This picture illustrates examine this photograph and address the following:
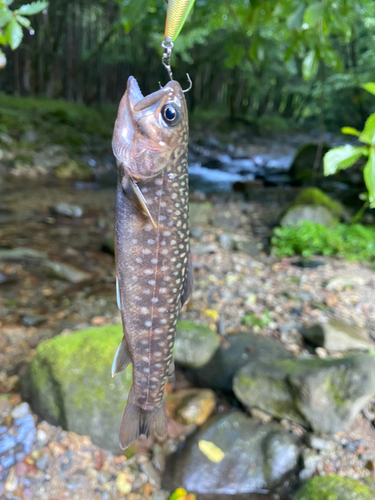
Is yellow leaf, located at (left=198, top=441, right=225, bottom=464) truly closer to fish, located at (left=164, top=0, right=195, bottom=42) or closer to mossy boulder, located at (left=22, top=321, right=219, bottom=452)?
mossy boulder, located at (left=22, top=321, right=219, bottom=452)

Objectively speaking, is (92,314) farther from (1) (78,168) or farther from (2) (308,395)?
(1) (78,168)

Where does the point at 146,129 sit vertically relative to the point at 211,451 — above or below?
above

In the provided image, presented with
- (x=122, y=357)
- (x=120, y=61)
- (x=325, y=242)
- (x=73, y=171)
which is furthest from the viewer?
(x=120, y=61)

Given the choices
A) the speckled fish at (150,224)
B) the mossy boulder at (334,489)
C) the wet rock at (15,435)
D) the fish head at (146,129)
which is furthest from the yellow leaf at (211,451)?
the fish head at (146,129)

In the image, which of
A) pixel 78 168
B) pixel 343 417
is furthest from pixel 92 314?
pixel 78 168

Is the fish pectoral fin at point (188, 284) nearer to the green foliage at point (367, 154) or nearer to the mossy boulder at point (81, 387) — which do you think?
the green foliage at point (367, 154)

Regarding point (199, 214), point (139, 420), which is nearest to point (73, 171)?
point (199, 214)

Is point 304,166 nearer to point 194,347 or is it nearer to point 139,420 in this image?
point 194,347

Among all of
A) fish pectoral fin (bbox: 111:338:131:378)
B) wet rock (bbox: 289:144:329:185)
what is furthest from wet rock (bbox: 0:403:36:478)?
wet rock (bbox: 289:144:329:185)
